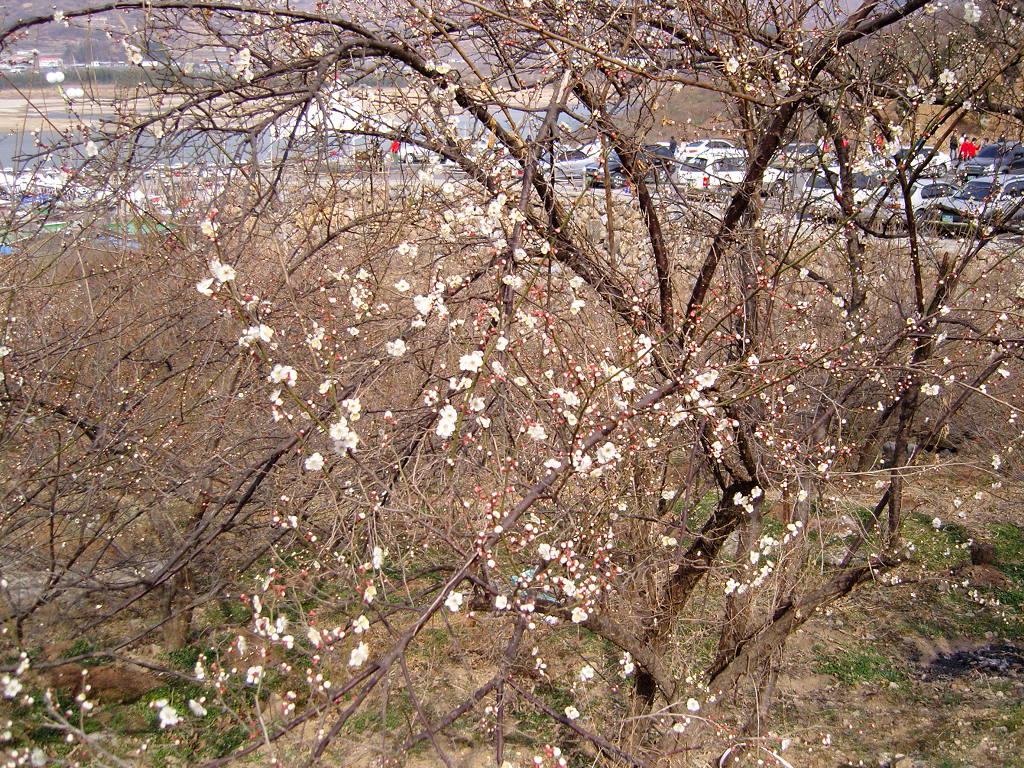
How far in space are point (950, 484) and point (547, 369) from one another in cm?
702

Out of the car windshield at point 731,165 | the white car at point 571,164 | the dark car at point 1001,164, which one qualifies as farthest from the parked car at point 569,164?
the dark car at point 1001,164

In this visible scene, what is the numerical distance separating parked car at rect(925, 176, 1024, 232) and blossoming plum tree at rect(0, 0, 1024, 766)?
335 millimetres

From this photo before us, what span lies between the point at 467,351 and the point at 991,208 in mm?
3461

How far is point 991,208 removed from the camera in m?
4.23

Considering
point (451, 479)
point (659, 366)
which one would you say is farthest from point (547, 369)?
point (451, 479)

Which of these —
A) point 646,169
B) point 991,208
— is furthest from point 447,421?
point 991,208

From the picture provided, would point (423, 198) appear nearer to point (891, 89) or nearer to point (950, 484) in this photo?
point (891, 89)

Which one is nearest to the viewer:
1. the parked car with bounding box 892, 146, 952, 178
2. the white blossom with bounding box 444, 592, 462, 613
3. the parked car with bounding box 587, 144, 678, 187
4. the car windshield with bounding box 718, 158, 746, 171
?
the white blossom with bounding box 444, 592, 462, 613

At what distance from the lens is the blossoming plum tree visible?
2459mm

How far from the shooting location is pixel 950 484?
8172 mm

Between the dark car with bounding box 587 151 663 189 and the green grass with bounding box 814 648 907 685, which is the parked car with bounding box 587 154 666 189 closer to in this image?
the dark car with bounding box 587 151 663 189

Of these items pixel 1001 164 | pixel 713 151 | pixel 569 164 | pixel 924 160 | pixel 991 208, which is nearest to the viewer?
pixel 924 160

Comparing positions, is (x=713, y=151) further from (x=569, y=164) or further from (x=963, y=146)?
(x=569, y=164)

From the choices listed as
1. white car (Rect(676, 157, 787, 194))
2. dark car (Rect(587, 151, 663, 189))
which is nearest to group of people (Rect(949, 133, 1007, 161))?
white car (Rect(676, 157, 787, 194))
